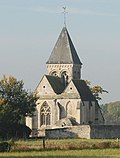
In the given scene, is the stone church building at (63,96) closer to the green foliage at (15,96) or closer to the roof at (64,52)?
the roof at (64,52)

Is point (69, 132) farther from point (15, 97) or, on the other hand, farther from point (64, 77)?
point (64, 77)

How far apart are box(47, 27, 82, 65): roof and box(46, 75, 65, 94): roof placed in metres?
2.75

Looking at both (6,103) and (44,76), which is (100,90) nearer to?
(44,76)

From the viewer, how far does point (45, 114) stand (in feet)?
357

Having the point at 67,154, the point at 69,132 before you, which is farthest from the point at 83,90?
the point at 67,154

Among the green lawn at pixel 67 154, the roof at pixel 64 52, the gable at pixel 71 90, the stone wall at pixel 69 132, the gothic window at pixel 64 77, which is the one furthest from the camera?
the roof at pixel 64 52

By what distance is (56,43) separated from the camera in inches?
4483

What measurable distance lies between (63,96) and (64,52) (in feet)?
25.4

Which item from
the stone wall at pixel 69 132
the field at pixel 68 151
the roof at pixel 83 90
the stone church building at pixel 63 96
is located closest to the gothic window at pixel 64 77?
the stone church building at pixel 63 96

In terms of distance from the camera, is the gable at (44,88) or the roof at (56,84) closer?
the gable at (44,88)

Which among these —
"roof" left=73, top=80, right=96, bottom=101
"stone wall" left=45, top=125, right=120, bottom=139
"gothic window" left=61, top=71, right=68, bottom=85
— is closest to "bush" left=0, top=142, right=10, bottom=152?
"stone wall" left=45, top=125, right=120, bottom=139

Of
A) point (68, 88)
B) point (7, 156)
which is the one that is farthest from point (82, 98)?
point (7, 156)

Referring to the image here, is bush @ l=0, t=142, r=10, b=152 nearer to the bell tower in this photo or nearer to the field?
the field

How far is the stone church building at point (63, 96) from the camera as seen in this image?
10644 cm
